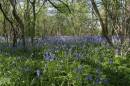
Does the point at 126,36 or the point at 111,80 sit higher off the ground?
the point at 126,36

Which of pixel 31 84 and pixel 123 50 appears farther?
pixel 123 50

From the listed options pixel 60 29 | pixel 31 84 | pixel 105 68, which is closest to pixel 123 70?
pixel 105 68

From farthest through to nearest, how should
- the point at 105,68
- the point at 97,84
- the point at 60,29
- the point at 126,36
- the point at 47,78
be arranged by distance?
the point at 60,29
the point at 126,36
the point at 105,68
the point at 47,78
the point at 97,84

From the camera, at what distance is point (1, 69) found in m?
7.65

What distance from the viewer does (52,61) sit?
24.7 ft

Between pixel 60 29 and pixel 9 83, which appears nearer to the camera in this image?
pixel 9 83

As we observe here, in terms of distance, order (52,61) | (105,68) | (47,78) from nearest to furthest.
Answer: (47,78)
(52,61)
(105,68)

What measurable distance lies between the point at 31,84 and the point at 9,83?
43cm

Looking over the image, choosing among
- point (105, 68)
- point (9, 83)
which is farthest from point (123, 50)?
point (9, 83)

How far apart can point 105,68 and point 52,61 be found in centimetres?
145

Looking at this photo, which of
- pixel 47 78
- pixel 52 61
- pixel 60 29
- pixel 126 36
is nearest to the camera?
pixel 47 78

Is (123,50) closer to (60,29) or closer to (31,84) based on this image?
(31,84)

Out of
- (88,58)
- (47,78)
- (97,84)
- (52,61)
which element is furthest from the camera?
(88,58)

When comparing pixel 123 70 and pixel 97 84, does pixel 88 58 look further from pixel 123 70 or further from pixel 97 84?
pixel 97 84
